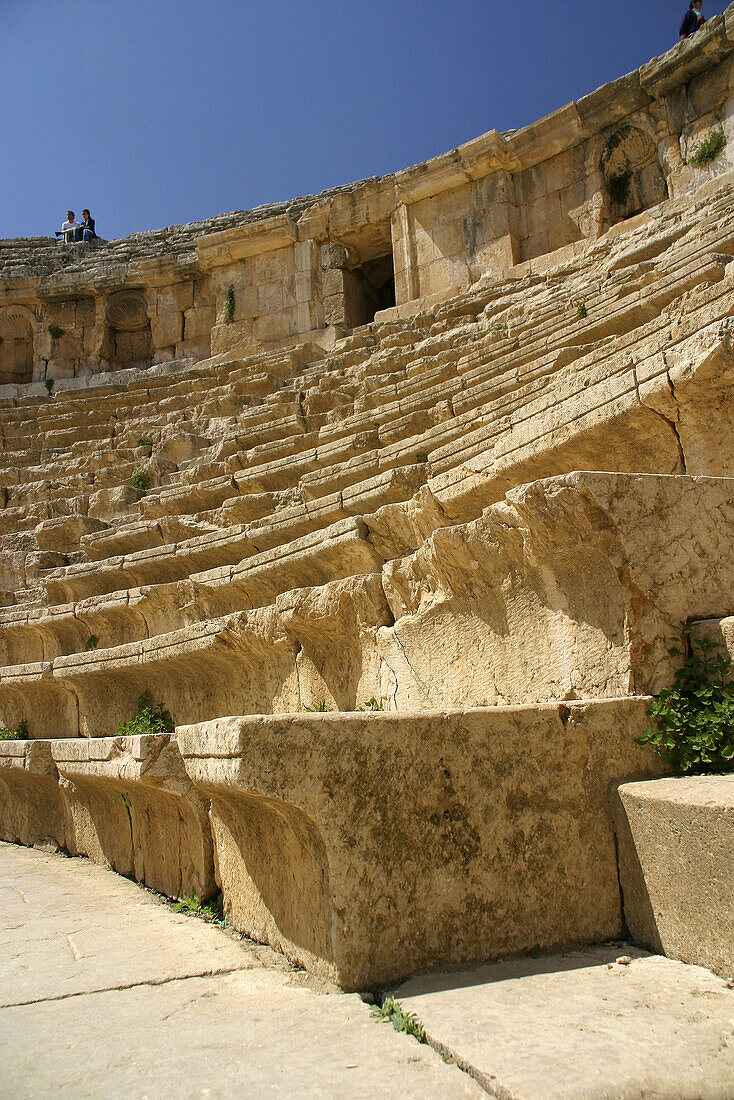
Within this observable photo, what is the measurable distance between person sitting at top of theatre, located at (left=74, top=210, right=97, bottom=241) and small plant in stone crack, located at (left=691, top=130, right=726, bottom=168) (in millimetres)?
15946

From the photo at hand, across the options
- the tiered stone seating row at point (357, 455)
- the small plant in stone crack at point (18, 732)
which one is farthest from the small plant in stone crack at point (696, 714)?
the small plant in stone crack at point (18, 732)

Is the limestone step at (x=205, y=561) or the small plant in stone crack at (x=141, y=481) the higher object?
the small plant in stone crack at (x=141, y=481)

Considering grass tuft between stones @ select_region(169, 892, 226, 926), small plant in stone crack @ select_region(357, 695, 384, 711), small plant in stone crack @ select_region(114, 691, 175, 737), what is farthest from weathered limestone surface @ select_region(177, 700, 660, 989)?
small plant in stone crack @ select_region(114, 691, 175, 737)

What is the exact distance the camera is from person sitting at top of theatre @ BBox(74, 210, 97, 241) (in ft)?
72.0

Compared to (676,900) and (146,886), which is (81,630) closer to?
(146,886)

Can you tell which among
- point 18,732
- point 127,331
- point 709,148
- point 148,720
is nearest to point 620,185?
point 709,148

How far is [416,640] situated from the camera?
3914 mm

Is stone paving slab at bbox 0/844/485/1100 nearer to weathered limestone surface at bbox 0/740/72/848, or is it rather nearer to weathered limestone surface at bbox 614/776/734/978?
weathered limestone surface at bbox 614/776/734/978

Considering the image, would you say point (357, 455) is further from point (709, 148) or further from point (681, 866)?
point (709, 148)

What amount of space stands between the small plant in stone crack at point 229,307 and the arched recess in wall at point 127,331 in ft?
8.59

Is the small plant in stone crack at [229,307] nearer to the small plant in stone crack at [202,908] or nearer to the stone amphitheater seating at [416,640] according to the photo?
the stone amphitheater seating at [416,640]

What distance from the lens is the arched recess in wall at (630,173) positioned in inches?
546

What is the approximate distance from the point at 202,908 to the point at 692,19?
17.8 meters

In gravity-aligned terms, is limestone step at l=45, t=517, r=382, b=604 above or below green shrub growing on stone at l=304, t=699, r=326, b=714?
above
